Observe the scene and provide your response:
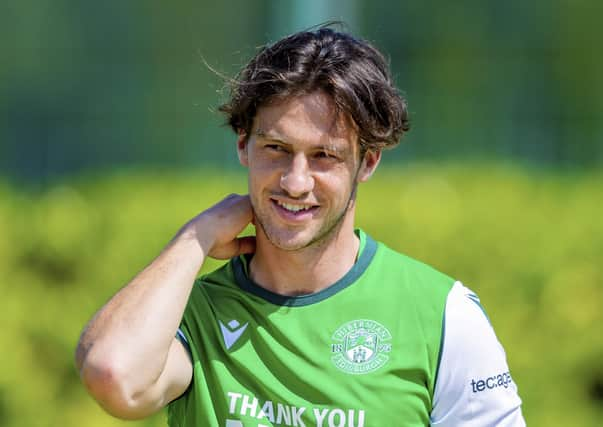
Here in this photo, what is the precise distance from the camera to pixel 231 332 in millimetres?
3213

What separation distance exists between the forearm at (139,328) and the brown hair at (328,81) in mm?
460

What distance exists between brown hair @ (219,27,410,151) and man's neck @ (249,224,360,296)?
301 mm

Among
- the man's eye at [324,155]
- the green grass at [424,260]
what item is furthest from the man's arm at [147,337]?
the green grass at [424,260]

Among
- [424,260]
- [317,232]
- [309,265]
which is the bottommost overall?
[424,260]

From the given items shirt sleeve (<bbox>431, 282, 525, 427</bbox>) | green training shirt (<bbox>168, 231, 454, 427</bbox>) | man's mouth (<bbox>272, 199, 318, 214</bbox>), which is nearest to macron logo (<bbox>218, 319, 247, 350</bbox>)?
green training shirt (<bbox>168, 231, 454, 427</bbox>)

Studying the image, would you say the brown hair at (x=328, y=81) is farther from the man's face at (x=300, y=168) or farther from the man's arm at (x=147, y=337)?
the man's arm at (x=147, y=337)

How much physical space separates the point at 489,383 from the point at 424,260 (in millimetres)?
2523

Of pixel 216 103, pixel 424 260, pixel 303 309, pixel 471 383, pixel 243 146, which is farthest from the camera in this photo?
pixel 216 103

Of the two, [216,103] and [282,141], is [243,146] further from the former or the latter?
[216,103]

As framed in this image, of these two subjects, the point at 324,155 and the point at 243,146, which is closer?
the point at 324,155

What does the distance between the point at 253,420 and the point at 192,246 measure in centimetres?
52

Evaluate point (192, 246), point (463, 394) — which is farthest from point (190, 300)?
point (463, 394)

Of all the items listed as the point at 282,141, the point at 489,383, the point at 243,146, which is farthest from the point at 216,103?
the point at 489,383

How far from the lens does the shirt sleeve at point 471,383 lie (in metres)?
2.99
